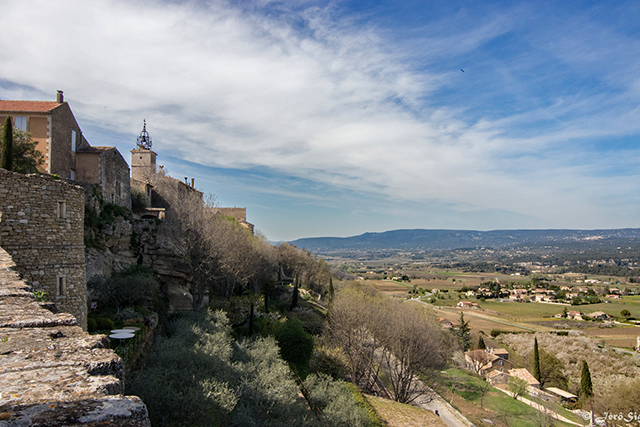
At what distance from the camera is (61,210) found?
381 inches

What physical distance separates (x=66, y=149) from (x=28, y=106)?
351 centimetres

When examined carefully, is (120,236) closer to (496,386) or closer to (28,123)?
(28,123)

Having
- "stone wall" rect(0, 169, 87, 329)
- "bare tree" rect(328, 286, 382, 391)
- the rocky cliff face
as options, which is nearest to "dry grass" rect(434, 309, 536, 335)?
"bare tree" rect(328, 286, 382, 391)

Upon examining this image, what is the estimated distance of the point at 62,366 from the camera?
271 centimetres

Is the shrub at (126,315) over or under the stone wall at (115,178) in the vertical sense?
under

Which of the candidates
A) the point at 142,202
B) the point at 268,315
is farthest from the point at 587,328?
the point at 142,202

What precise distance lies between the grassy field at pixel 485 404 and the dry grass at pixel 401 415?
9.77m

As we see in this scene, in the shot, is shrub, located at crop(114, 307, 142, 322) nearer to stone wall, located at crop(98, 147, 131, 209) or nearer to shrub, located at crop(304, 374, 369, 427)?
shrub, located at crop(304, 374, 369, 427)

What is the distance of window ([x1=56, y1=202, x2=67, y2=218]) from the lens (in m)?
9.60

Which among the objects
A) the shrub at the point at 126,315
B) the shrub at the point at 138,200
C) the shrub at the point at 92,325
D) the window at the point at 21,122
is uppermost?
the window at the point at 21,122

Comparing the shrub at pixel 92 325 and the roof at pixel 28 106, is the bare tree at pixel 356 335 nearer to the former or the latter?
the shrub at pixel 92 325

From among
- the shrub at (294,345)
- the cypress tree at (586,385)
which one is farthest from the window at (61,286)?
the cypress tree at (586,385)

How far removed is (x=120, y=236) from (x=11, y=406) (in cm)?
2373

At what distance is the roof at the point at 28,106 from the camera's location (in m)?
22.5
